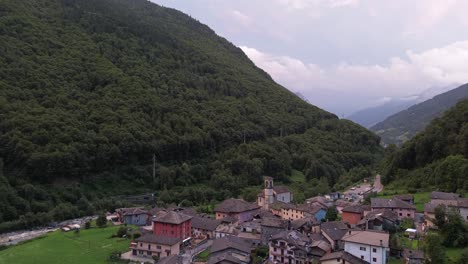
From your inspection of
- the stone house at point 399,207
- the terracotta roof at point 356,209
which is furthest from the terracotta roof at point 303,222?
the stone house at point 399,207

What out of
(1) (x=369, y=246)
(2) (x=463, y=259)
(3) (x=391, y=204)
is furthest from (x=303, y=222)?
(2) (x=463, y=259)

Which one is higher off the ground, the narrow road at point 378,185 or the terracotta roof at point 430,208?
the terracotta roof at point 430,208

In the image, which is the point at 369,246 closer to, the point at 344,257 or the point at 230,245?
the point at 344,257

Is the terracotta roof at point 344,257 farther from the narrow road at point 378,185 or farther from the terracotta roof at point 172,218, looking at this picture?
the narrow road at point 378,185

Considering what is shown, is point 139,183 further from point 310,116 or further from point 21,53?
point 310,116

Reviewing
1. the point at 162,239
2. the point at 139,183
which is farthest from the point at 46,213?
the point at 162,239

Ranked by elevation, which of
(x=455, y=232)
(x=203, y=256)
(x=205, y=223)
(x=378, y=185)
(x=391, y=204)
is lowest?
(x=203, y=256)
